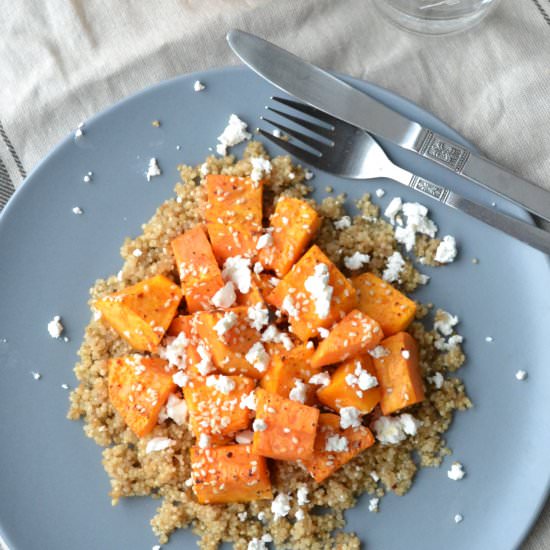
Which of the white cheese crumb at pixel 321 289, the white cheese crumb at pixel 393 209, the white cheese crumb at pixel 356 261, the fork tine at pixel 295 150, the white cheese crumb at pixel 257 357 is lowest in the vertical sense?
the white cheese crumb at pixel 257 357

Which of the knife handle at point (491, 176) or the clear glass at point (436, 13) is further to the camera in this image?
the clear glass at point (436, 13)

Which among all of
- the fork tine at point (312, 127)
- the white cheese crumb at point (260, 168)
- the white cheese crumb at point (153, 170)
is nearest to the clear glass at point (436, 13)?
the fork tine at point (312, 127)

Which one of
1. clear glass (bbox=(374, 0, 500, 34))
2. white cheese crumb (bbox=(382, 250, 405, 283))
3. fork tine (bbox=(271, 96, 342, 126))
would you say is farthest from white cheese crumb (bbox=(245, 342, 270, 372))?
clear glass (bbox=(374, 0, 500, 34))

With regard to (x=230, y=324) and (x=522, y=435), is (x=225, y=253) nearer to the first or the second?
(x=230, y=324)

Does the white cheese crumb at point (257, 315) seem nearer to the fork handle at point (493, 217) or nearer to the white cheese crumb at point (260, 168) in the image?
the white cheese crumb at point (260, 168)

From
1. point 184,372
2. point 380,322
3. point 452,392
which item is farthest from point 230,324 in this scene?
point 452,392

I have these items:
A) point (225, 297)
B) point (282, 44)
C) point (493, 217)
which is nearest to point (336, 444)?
point (225, 297)
